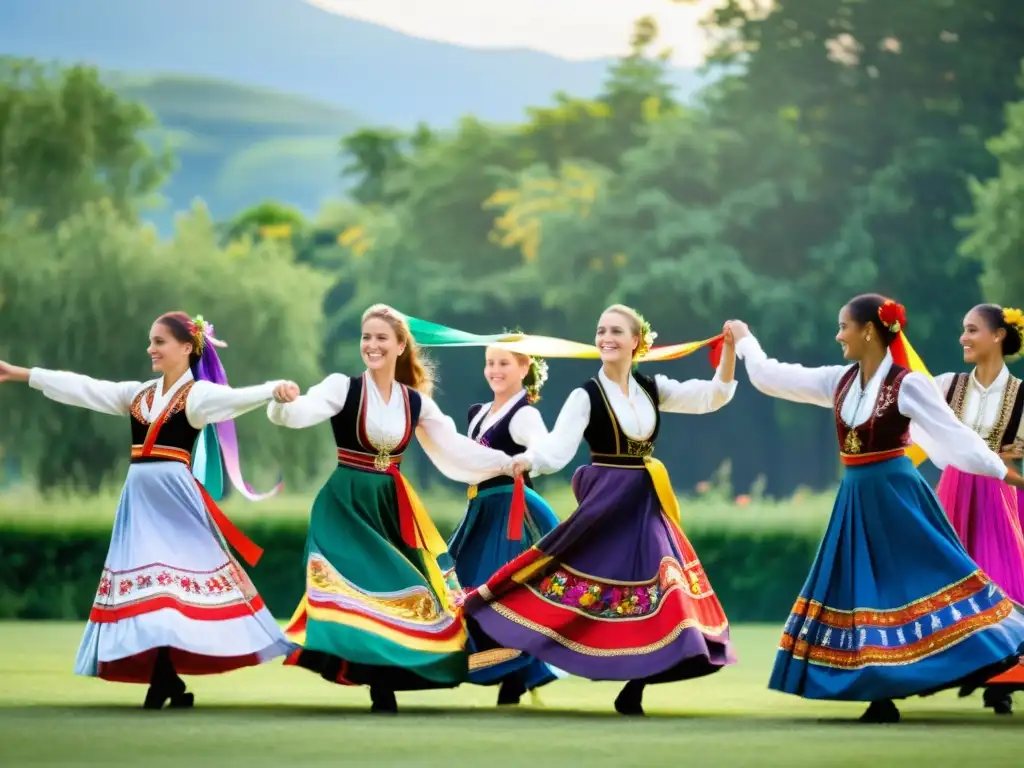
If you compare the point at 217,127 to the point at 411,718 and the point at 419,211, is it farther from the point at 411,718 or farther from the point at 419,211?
the point at 411,718

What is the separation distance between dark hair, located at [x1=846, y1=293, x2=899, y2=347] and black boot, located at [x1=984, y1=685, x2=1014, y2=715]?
5.01 feet

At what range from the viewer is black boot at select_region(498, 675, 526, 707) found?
8164mm

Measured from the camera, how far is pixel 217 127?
417 feet

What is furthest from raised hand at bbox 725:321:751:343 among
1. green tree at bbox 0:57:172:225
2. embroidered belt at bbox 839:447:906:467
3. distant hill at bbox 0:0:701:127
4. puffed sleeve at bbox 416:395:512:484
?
distant hill at bbox 0:0:701:127

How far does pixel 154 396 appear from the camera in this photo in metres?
7.74

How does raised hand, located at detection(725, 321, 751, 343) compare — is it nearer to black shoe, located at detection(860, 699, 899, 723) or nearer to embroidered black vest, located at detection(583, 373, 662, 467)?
embroidered black vest, located at detection(583, 373, 662, 467)

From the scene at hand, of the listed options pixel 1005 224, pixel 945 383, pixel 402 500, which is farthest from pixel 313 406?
pixel 1005 224

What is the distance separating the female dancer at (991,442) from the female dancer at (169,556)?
3023 mm

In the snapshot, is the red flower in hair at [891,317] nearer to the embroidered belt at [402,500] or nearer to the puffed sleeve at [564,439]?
the puffed sleeve at [564,439]

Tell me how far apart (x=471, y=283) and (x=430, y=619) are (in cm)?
4013

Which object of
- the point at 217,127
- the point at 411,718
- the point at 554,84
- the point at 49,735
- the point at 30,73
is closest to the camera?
the point at 49,735

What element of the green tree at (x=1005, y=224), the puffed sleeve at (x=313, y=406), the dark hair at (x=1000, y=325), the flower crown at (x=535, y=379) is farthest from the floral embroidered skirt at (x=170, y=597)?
the green tree at (x=1005, y=224)

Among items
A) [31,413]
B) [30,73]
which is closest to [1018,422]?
[31,413]

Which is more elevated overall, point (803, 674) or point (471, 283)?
point (471, 283)
